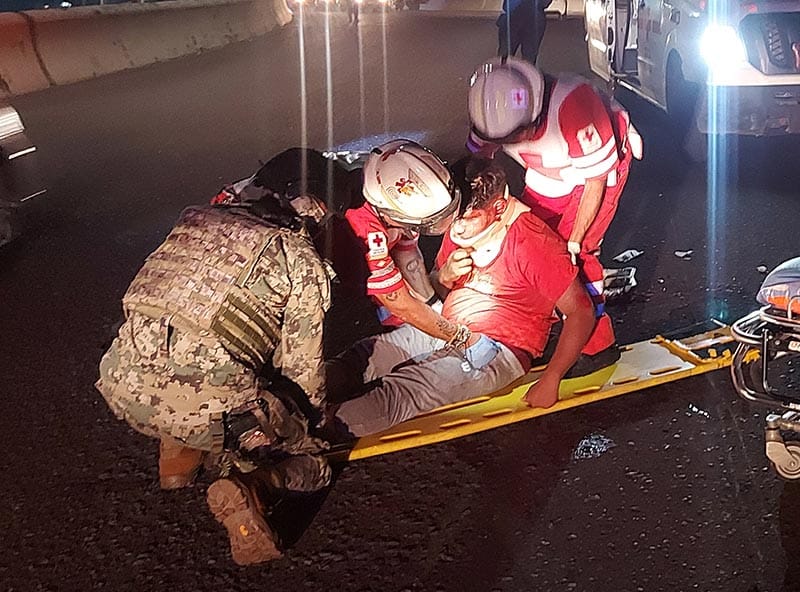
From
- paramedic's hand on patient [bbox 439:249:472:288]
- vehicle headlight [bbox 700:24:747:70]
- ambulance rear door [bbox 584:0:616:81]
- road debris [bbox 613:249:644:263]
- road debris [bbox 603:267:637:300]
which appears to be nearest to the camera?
paramedic's hand on patient [bbox 439:249:472:288]

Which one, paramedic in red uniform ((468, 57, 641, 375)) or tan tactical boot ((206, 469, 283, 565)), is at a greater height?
paramedic in red uniform ((468, 57, 641, 375))

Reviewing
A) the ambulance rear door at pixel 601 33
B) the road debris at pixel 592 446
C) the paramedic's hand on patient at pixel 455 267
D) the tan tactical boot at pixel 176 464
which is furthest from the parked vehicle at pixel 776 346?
the ambulance rear door at pixel 601 33

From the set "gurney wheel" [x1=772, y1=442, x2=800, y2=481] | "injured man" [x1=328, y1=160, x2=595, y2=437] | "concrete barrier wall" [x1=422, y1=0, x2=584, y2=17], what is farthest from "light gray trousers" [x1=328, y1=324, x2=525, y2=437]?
"concrete barrier wall" [x1=422, y1=0, x2=584, y2=17]

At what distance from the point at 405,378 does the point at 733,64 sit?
4.42 m

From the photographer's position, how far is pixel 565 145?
4.32 m

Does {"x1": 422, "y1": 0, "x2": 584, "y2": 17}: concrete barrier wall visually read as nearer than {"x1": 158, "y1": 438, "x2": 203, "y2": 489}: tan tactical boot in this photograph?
No

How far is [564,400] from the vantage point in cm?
409

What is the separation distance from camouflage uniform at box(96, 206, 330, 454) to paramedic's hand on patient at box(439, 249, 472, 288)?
106 cm

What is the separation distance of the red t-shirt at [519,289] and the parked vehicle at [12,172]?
3969 mm

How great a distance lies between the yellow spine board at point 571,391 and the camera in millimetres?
3873

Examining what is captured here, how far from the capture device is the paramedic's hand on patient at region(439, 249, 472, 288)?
4.27m

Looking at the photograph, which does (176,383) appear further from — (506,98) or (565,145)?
(565,145)

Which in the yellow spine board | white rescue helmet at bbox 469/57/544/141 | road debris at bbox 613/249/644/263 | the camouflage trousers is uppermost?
white rescue helmet at bbox 469/57/544/141

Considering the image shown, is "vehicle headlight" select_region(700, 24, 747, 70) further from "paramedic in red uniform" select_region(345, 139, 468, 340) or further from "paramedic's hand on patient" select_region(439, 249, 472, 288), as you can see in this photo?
"paramedic in red uniform" select_region(345, 139, 468, 340)
